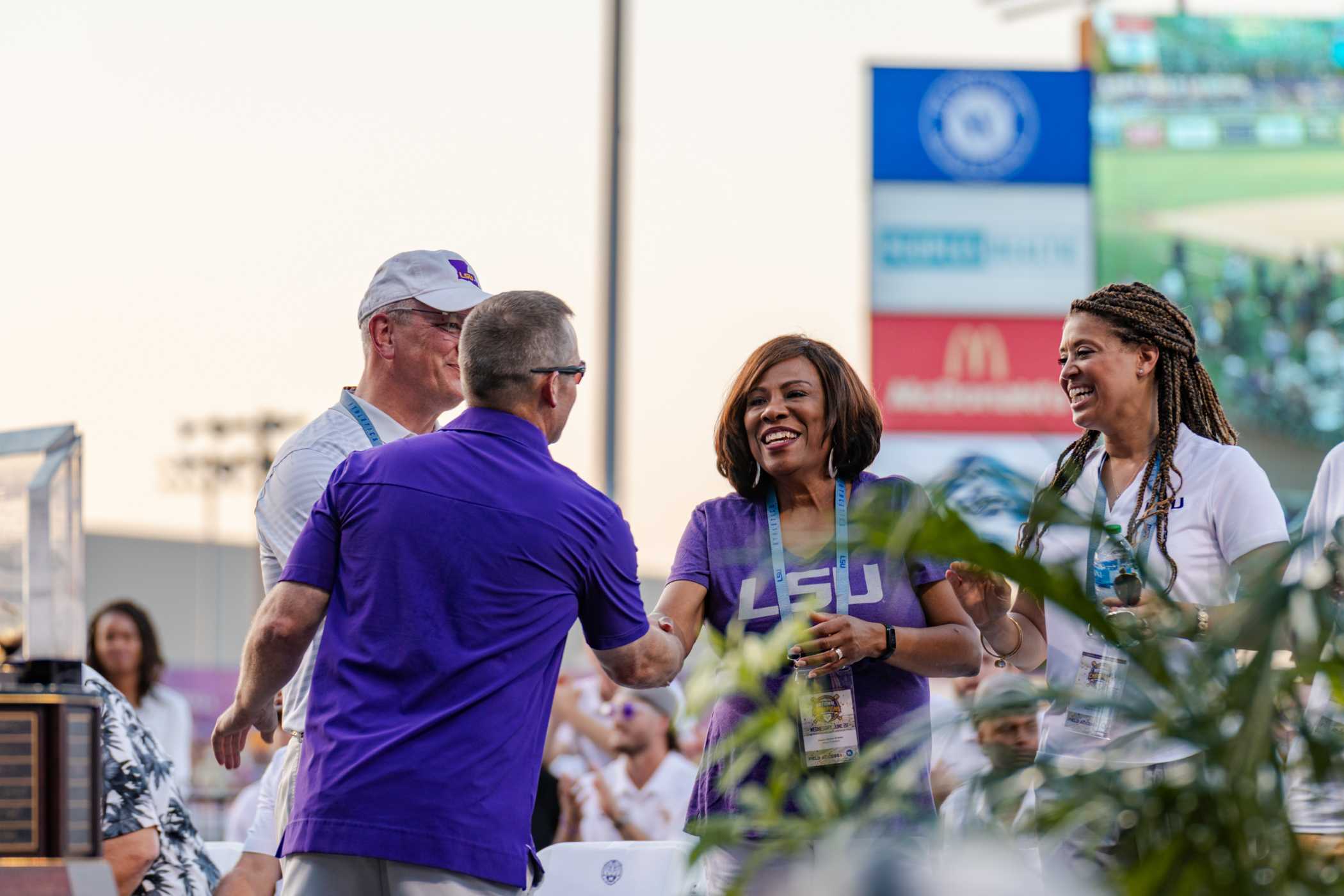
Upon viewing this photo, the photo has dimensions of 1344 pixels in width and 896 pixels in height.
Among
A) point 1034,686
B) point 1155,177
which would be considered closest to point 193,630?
point 1155,177

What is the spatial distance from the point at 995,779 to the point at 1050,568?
0.19 meters

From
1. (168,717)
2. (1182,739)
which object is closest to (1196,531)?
(1182,739)

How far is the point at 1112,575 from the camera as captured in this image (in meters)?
3.31

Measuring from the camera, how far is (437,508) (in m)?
2.90

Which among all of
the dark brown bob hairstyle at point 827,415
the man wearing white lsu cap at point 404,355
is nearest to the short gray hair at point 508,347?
the man wearing white lsu cap at point 404,355

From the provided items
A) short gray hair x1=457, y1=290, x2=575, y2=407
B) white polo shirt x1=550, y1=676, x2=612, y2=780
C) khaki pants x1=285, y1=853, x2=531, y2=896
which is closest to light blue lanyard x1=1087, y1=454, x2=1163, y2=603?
short gray hair x1=457, y1=290, x2=575, y2=407

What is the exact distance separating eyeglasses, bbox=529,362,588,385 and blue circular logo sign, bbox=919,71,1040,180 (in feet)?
42.5

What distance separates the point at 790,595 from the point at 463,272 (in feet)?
3.38

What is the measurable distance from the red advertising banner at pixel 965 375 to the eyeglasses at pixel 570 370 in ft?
40.0

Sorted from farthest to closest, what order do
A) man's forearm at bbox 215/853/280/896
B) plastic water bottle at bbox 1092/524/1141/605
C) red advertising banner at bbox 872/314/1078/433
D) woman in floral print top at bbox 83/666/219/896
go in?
red advertising banner at bbox 872/314/1078/433 < man's forearm at bbox 215/853/280/896 < woman in floral print top at bbox 83/666/219/896 < plastic water bottle at bbox 1092/524/1141/605

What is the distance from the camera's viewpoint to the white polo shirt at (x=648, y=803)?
22.1 ft

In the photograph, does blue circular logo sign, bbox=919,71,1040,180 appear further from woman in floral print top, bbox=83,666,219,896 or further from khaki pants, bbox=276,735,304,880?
khaki pants, bbox=276,735,304,880

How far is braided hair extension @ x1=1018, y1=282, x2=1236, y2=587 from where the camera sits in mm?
3494

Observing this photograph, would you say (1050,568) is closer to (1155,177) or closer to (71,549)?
(71,549)
